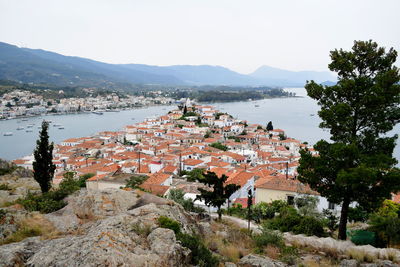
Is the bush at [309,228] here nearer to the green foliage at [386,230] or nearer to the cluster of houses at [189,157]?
the green foliage at [386,230]

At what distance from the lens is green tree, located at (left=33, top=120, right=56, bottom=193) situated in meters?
12.1

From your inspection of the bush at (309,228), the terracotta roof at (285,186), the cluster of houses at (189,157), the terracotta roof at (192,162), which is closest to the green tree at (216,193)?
the bush at (309,228)

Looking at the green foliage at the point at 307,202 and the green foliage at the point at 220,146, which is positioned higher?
the green foliage at the point at 307,202

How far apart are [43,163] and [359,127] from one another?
12371 mm

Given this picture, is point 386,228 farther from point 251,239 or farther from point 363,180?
point 251,239

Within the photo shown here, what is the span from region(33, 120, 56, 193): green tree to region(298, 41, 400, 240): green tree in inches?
410

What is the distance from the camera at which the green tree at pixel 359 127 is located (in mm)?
8430

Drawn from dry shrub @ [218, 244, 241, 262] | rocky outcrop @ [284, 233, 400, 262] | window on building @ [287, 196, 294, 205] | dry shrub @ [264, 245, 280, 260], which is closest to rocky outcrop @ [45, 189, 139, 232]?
dry shrub @ [218, 244, 241, 262]

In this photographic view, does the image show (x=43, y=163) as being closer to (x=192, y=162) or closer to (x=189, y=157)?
(x=192, y=162)

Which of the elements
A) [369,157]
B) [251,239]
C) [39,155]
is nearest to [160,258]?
[251,239]

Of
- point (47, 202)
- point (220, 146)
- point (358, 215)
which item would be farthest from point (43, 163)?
point (220, 146)

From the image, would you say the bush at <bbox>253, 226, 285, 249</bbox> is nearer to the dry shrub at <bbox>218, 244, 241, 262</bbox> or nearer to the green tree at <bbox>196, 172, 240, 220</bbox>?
the dry shrub at <bbox>218, 244, 241, 262</bbox>

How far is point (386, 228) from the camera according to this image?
28.2 ft

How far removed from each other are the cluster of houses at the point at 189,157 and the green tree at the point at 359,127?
8.23m
